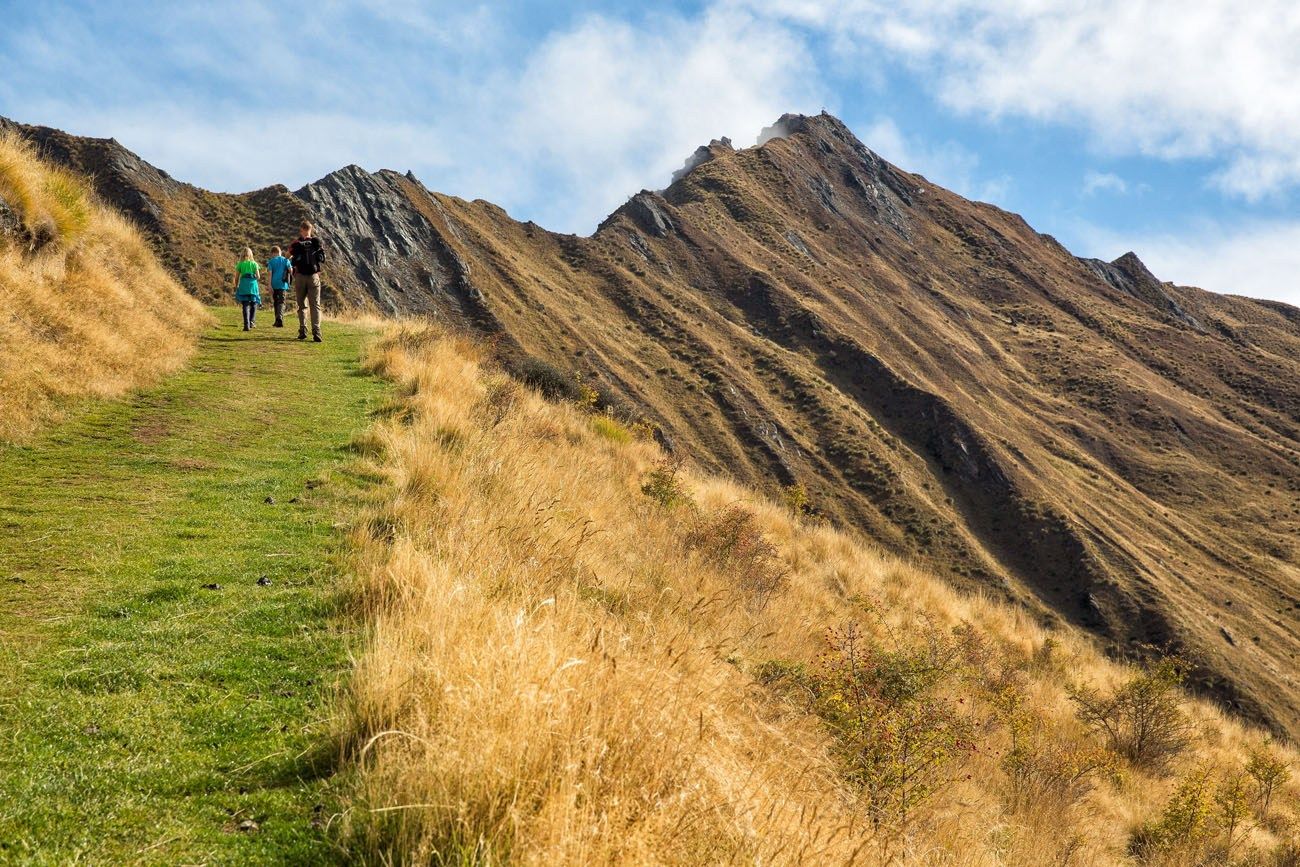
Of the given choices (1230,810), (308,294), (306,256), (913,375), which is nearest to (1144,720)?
(1230,810)

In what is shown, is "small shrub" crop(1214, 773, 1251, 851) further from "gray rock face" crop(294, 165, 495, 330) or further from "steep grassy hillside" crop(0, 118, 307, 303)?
"gray rock face" crop(294, 165, 495, 330)

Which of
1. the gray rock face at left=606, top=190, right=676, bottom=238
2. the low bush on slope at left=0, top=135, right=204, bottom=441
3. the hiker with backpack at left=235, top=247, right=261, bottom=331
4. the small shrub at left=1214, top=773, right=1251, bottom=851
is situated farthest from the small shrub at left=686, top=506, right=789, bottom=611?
the gray rock face at left=606, top=190, right=676, bottom=238

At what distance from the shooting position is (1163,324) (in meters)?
115

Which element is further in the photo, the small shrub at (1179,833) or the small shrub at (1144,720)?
the small shrub at (1144,720)

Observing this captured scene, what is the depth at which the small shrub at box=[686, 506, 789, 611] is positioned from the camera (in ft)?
31.4

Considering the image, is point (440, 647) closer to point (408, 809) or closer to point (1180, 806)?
point (408, 809)

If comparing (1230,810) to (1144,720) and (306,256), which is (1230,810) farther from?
(306,256)

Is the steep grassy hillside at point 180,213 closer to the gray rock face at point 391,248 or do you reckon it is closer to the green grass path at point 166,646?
the gray rock face at point 391,248

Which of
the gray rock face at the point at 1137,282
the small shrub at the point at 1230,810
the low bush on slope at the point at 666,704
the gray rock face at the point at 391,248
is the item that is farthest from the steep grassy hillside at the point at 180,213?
the gray rock face at the point at 1137,282

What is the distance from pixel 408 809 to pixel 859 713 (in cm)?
473

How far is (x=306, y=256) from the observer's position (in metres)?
15.0

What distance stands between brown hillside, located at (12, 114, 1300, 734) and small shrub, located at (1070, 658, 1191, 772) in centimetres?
4472

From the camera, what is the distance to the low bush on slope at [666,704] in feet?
7.85

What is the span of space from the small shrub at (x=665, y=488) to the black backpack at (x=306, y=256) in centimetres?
820
